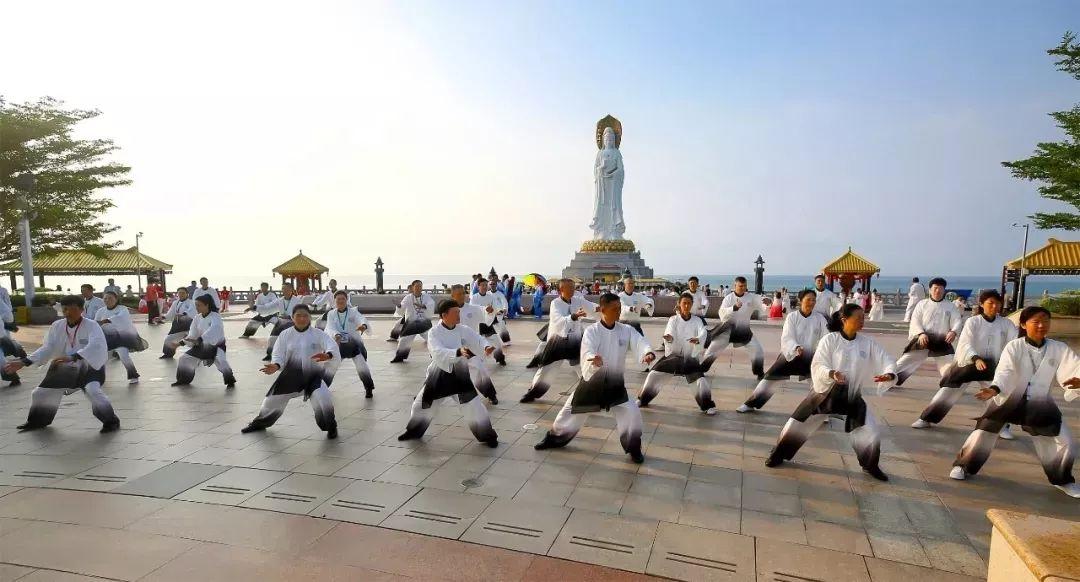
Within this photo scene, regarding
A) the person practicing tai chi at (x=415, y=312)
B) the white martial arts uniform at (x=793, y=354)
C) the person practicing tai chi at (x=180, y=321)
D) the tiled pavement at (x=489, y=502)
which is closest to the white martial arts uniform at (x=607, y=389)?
the tiled pavement at (x=489, y=502)

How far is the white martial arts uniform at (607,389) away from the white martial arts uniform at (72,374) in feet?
19.3

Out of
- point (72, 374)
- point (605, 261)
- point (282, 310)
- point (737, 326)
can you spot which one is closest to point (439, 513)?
point (72, 374)

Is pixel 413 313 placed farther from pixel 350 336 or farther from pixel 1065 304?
pixel 1065 304

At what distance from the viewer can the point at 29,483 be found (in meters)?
5.39

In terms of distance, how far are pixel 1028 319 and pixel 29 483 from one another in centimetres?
985

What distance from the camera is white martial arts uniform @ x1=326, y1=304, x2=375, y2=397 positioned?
9.15 metres

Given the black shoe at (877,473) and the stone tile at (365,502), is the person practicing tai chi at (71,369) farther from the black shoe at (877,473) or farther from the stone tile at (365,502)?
the black shoe at (877,473)

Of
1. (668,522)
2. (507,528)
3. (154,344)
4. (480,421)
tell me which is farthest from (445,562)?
(154,344)

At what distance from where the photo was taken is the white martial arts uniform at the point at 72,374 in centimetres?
716

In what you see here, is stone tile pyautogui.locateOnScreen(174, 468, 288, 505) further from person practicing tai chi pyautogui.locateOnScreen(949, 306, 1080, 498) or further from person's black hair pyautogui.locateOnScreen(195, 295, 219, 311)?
person practicing tai chi pyautogui.locateOnScreen(949, 306, 1080, 498)

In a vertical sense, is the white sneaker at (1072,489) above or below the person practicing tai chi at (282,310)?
below

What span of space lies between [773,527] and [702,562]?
0.88 m

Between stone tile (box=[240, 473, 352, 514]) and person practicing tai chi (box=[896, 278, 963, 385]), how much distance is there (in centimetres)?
843

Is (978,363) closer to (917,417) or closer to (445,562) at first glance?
(917,417)
